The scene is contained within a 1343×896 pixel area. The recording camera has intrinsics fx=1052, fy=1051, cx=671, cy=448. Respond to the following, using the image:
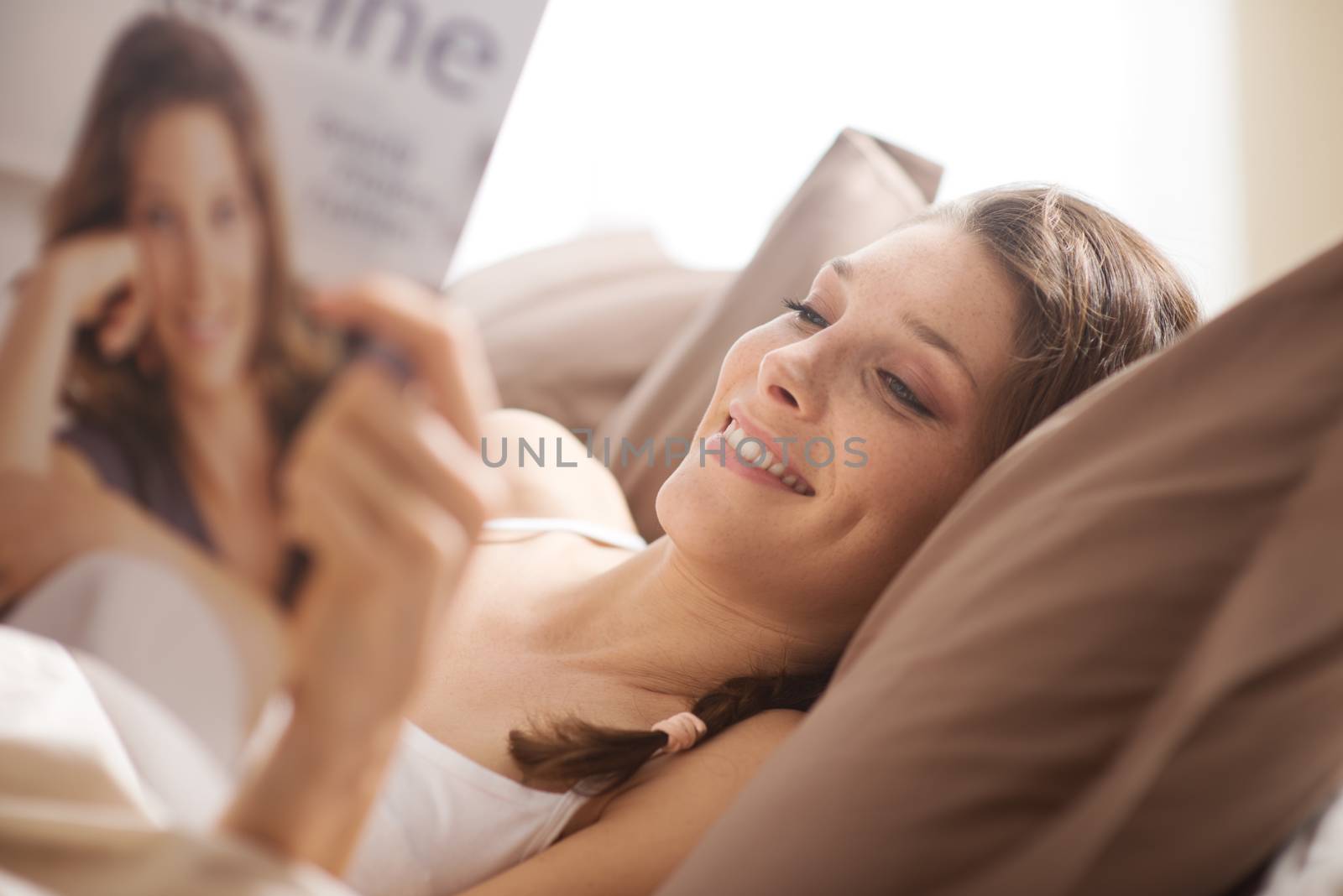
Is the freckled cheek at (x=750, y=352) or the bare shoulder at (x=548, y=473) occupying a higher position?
the freckled cheek at (x=750, y=352)

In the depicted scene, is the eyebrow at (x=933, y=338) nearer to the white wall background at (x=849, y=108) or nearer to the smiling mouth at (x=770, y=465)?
the smiling mouth at (x=770, y=465)

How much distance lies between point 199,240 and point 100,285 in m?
0.04

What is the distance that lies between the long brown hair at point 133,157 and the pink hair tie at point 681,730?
1.12 feet

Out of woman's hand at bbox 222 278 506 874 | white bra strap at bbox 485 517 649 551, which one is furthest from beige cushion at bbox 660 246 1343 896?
white bra strap at bbox 485 517 649 551

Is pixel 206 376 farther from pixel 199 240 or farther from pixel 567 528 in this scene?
pixel 567 528

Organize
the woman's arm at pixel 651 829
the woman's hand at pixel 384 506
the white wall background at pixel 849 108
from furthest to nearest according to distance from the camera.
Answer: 1. the white wall background at pixel 849 108
2. the woman's arm at pixel 651 829
3. the woman's hand at pixel 384 506

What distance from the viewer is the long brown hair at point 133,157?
36 centimetres

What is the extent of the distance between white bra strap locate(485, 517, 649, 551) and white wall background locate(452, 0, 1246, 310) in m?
0.63

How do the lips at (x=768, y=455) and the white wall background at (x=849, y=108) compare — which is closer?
the lips at (x=768, y=455)

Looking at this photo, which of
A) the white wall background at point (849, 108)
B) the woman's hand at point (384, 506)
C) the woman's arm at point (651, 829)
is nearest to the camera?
the woman's hand at point (384, 506)

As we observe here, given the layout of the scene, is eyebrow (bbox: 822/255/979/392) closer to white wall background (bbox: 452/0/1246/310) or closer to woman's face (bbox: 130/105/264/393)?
woman's face (bbox: 130/105/264/393)

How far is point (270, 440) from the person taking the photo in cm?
35

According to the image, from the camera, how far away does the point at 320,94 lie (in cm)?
37

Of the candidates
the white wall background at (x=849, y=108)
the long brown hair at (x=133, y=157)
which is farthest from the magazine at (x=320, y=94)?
the white wall background at (x=849, y=108)
